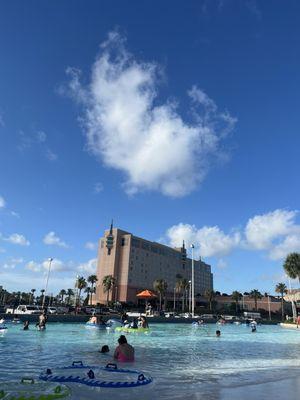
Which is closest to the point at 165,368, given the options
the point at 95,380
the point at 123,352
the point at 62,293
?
the point at 123,352

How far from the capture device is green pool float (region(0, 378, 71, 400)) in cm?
956

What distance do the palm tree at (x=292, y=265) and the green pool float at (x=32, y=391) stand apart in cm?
7845

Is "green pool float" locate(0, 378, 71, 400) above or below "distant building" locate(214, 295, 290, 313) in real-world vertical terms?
below

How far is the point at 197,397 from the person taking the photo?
10391 millimetres

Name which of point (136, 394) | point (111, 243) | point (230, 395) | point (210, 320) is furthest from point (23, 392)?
point (111, 243)

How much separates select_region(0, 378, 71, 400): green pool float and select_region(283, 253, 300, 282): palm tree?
7845cm

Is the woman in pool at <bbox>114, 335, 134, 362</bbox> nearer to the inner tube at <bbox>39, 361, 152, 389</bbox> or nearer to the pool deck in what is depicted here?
the inner tube at <bbox>39, 361, 152, 389</bbox>

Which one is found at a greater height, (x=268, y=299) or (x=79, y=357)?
(x=268, y=299)

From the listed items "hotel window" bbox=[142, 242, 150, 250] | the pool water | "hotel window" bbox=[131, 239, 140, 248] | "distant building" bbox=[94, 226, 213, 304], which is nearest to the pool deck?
the pool water

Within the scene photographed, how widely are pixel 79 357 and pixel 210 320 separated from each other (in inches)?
2589

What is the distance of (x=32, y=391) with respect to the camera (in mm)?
10281

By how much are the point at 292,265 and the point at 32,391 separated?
79590 mm

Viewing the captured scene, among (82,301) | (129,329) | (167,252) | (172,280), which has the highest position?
(167,252)

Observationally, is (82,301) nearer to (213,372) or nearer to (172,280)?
(172,280)
